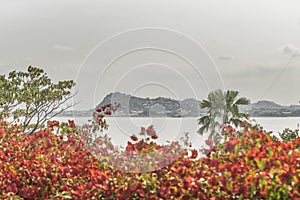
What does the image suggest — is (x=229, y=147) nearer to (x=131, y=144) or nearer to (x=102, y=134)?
(x=131, y=144)

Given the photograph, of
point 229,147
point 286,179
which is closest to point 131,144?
point 229,147

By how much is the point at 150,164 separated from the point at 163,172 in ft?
0.38

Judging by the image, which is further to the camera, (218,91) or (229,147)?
(218,91)

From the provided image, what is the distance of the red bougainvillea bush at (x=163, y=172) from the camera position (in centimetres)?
281

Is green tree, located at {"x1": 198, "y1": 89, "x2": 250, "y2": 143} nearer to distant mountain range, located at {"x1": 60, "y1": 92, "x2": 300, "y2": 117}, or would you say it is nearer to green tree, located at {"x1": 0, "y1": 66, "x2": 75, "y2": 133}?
distant mountain range, located at {"x1": 60, "y1": 92, "x2": 300, "y2": 117}

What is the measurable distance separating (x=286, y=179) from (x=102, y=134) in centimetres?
201

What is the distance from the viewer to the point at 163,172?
10.7 ft

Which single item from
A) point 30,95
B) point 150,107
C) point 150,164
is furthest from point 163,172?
point 30,95

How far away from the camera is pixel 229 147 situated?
10.7 ft

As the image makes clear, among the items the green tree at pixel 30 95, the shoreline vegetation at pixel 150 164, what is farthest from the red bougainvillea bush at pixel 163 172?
the green tree at pixel 30 95

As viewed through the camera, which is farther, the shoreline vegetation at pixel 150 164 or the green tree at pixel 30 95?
the green tree at pixel 30 95

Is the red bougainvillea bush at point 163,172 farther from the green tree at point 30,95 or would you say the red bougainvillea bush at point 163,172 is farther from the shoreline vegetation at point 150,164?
the green tree at point 30,95

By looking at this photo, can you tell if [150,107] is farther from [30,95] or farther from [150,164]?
[30,95]

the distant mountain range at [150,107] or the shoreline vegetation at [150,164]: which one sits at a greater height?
the distant mountain range at [150,107]
